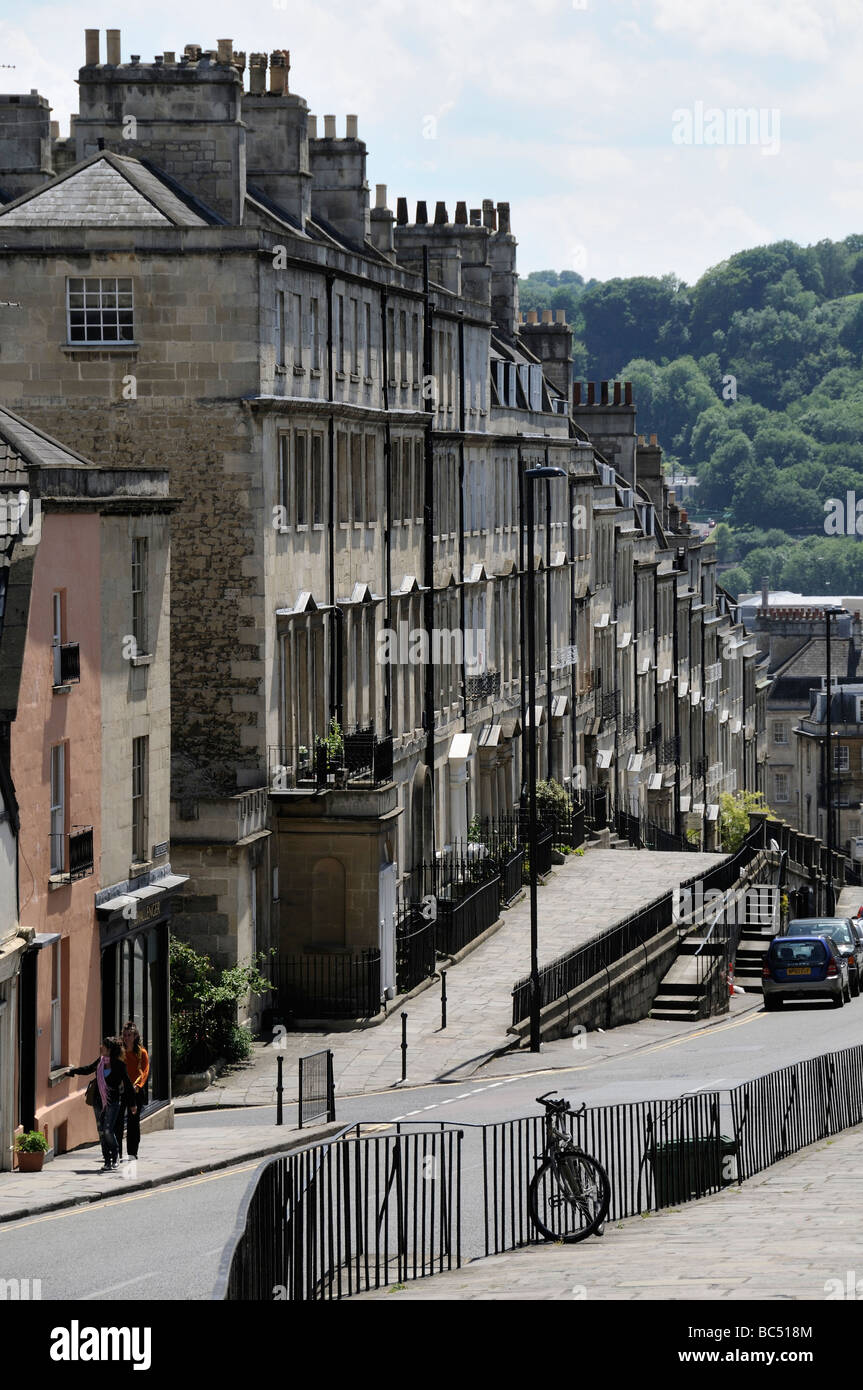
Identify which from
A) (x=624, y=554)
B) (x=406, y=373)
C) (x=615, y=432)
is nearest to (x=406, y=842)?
(x=406, y=373)

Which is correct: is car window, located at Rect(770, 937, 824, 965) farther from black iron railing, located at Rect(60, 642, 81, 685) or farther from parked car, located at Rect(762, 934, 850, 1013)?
black iron railing, located at Rect(60, 642, 81, 685)

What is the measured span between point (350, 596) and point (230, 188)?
824 centimetres

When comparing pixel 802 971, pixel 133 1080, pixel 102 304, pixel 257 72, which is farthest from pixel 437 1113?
pixel 257 72

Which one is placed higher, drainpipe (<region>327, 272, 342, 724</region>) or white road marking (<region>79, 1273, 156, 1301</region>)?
drainpipe (<region>327, 272, 342, 724</region>)

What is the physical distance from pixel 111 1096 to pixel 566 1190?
8.27 metres

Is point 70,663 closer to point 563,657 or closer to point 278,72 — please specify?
point 278,72

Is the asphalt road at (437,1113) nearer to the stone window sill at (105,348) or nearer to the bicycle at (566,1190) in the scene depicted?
the bicycle at (566,1190)

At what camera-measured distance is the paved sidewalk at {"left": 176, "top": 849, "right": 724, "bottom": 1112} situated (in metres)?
34.6

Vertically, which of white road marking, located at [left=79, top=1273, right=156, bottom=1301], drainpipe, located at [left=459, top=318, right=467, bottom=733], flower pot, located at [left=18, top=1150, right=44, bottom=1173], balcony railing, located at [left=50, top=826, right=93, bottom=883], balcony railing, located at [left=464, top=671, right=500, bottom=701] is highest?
drainpipe, located at [left=459, top=318, right=467, bottom=733]

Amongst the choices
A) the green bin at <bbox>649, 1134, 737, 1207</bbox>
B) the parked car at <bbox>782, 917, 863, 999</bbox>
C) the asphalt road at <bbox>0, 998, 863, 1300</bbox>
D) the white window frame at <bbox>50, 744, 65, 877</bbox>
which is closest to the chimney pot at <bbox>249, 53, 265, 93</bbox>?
the asphalt road at <bbox>0, 998, 863, 1300</bbox>

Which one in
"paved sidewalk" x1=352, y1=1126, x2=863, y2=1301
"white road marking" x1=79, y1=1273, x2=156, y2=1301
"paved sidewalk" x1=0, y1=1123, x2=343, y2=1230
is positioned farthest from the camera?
"paved sidewalk" x1=0, y1=1123, x2=343, y2=1230

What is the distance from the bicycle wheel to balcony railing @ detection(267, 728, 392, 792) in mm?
21111

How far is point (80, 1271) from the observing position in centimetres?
1816
